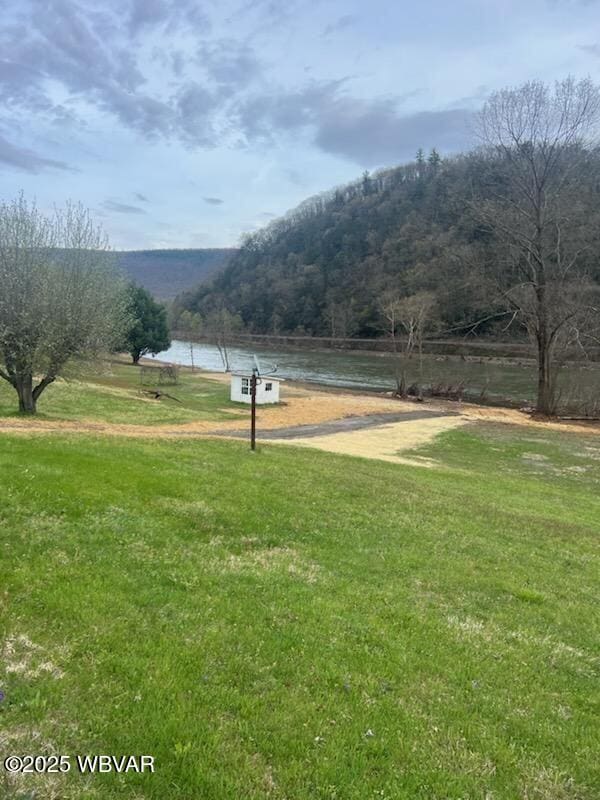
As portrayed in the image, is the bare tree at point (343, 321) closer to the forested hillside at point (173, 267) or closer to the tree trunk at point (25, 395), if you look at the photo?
the forested hillside at point (173, 267)

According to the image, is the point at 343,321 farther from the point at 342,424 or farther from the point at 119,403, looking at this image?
the point at 119,403

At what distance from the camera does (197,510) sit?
748 centimetres

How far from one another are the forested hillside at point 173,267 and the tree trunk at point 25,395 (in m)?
153

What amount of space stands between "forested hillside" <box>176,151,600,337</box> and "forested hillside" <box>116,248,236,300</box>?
16843mm

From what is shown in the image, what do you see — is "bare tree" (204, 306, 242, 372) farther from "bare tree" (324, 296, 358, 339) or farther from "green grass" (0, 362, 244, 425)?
"green grass" (0, 362, 244, 425)

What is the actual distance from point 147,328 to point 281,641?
5201cm

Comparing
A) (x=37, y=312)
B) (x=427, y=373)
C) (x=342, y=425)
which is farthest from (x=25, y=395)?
(x=427, y=373)

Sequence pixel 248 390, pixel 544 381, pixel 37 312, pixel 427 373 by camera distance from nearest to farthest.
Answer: pixel 37 312 < pixel 544 381 < pixel 248 390 < pixel 427 373

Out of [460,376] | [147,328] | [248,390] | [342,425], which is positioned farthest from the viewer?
[460,376]

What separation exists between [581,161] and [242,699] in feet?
111

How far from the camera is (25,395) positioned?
62.9 feet

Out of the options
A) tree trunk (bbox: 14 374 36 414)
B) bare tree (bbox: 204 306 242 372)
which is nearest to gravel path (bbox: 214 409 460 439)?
tree trunk (bbox: 14 374 36 414)

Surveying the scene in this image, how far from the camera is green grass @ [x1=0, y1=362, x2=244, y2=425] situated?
71.9 feet

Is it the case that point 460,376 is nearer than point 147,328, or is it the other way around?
point 147,328
